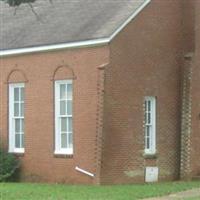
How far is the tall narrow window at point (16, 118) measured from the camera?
28.9 metres

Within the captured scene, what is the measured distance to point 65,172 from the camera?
87.7ft

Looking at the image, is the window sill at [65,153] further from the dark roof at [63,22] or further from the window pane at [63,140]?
the dark roof at [63,22]

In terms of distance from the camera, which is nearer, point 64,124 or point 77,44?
point 77,44

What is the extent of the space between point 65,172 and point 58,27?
5589 millimetres

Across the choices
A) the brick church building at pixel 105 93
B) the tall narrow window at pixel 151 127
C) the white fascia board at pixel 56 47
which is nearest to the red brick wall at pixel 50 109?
the brick church building at pixel 105 93

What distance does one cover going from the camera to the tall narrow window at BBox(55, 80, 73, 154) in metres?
26.9

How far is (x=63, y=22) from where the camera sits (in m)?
28.5

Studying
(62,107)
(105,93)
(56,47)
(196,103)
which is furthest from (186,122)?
(56,47)

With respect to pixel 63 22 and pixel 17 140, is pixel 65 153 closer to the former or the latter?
pixel 17 140

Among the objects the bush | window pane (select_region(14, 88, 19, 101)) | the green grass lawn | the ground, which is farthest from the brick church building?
the ground

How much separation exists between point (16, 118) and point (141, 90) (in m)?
5.40

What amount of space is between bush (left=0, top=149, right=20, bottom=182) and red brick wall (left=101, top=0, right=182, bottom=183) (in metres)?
4.34

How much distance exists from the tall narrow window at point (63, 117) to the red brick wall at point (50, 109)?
0.21 m

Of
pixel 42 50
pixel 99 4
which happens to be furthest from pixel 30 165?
pixel 99 4
